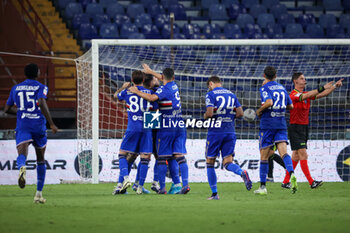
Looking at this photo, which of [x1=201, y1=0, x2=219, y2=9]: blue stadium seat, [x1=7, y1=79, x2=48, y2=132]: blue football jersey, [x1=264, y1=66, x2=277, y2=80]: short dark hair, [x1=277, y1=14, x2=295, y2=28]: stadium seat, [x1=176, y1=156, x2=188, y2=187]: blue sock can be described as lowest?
[x1=176, y1=156, x2=188, y2=187]: blue sock

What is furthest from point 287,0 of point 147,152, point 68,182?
point 147,152

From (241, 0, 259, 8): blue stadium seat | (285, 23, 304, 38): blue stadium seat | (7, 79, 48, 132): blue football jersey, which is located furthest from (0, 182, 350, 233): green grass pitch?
(241, 0, 259, 8): blue stadium seat

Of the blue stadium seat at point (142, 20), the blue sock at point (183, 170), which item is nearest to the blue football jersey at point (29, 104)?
the blue sock at point (183, 170)

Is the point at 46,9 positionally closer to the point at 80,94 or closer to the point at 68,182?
the point at 80,94

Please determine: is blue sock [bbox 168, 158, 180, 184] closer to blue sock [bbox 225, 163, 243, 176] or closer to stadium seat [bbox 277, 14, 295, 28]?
blue sock [bbox 225, 163, 243, 176]

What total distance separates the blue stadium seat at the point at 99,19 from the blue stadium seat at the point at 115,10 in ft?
1.83

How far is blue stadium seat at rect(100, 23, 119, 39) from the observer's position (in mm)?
17766

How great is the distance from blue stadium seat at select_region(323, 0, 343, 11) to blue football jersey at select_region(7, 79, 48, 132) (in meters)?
15.7

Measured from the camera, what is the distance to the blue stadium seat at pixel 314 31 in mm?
19094

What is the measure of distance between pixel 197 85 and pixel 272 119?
588cm

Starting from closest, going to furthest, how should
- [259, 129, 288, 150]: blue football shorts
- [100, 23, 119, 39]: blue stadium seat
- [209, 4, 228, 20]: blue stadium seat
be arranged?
[259, 129, 288, 150]: blue football shorts → [100, 23, 119, 39]: blue stadium seat → [209, 4, 228, 20]: blue stadium seat

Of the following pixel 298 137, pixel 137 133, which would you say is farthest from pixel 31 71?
pixel 298 137

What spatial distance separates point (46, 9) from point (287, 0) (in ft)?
29.4

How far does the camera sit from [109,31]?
1783 cm
